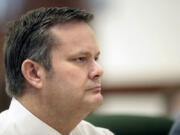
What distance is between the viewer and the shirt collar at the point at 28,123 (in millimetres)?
1448

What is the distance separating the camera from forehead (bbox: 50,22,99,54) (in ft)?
4.74

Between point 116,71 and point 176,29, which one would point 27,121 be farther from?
point 176,29

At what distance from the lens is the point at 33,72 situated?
4.85ft

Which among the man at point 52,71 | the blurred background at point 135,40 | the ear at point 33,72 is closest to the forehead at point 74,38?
the man at point 52,71

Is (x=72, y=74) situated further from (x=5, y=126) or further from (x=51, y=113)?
(x=5, y=126)

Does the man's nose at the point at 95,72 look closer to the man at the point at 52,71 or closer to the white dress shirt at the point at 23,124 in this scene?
the man at the point at 52,71

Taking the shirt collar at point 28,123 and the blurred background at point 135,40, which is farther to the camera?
the blurred background at point 135,40

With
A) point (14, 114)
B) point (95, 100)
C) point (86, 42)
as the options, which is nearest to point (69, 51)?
point (86, 42)

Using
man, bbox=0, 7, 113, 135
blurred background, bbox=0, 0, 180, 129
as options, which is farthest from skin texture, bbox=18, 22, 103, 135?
blurred background, bbox=0, 0, 180, 129

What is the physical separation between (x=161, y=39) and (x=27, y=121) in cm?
443

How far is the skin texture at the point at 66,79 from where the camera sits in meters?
1.44

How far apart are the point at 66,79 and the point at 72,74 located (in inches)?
1.1

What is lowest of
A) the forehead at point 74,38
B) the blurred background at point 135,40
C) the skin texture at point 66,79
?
the blurred background at point 135,40

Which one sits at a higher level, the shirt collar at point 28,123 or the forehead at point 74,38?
the forehead at point 74,38
